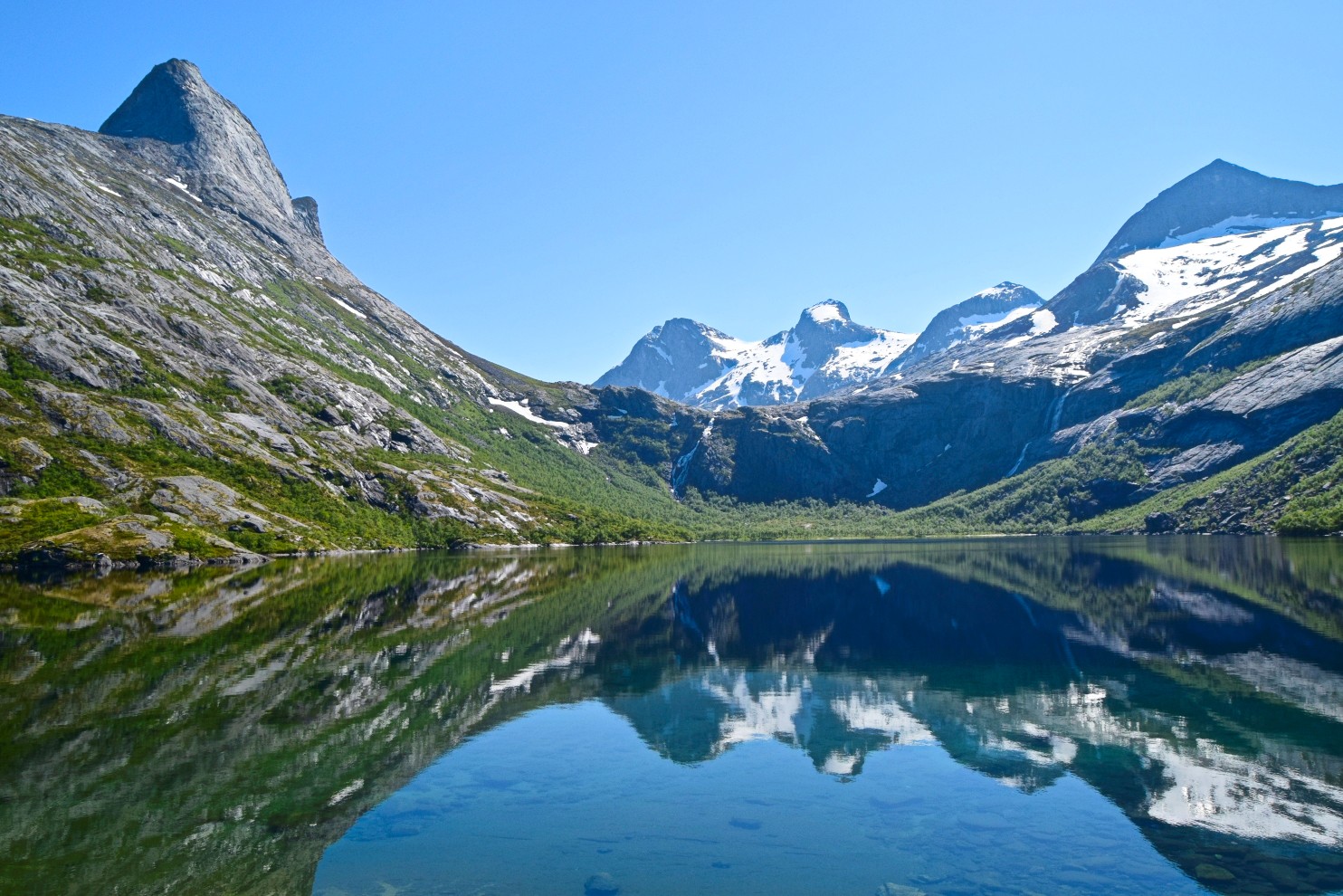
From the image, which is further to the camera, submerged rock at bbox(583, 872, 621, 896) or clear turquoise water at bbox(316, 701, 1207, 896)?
clear turquoise water at bbox(316, 701, 1207, 896)

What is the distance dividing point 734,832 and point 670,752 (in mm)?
8006

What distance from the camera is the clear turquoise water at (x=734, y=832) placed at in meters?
18.3

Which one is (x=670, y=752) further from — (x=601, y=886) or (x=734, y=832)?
(x=601, y=886)

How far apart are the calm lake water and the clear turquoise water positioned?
A: 0.39 feet

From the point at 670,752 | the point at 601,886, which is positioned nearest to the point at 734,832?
the point at 601,886

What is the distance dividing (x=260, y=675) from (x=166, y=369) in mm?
157390

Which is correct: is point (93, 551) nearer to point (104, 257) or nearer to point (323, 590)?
point (323, 590)

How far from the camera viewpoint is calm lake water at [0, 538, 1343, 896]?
18.8 meters

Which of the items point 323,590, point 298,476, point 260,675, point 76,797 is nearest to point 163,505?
point 298,476

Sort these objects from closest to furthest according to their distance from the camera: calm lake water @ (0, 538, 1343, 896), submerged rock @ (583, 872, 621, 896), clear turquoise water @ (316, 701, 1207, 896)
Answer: submerged rock @ (583, 872, 621, 896) < clear turquoise water @ (316, 701, 1207, 896) < calm lake water @ (0, 538, 1343, 896)

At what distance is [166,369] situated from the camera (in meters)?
165

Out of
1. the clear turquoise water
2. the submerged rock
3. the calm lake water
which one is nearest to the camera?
the submerged rock

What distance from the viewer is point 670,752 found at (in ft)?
96.0

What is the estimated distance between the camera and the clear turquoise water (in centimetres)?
1827
